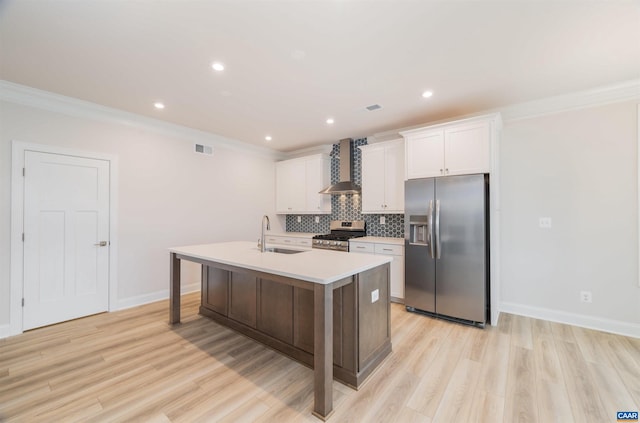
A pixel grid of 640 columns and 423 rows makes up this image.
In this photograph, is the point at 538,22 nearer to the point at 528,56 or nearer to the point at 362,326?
the point at 528,56

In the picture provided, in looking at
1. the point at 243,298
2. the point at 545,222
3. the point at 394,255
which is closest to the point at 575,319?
the point at 545,222

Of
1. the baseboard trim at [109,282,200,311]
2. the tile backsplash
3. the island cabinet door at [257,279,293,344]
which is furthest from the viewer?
the tile backsplash

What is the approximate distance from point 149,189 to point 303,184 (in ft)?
8.58

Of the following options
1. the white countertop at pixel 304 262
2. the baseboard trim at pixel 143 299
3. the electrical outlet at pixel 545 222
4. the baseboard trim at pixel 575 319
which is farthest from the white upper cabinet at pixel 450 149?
the baseboard trim at pixel 143 299

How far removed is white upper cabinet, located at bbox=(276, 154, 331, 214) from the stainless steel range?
1.25ft

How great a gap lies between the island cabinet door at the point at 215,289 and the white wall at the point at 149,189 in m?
1.10

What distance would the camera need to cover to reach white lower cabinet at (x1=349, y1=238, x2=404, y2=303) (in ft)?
12.4

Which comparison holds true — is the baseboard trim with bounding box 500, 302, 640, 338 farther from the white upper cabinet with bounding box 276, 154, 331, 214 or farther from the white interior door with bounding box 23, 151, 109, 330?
the white interior door with bounding box 23, 151, 109, 330

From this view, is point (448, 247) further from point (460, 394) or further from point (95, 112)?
point (95, 112)

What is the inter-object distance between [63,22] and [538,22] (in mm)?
3372

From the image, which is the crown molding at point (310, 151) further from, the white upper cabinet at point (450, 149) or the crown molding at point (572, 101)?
the crown molding at point (572, 101)

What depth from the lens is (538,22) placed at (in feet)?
6.18

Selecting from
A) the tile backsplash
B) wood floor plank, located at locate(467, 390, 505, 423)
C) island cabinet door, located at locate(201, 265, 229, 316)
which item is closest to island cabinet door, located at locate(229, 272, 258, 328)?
island cabinet door, located at locate(201, 265, 229, 316)

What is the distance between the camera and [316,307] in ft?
5.85
